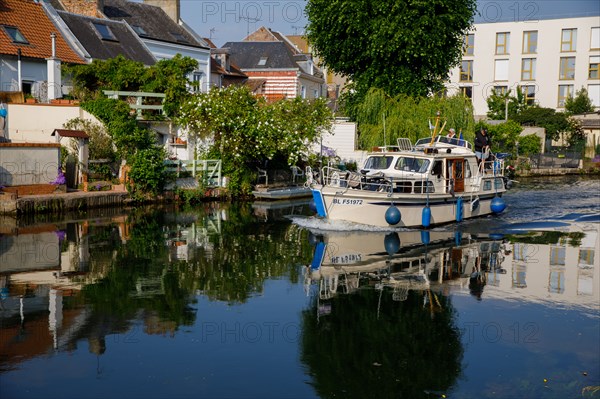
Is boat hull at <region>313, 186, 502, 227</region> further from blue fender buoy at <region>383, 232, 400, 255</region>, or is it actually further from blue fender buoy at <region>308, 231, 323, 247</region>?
blue fender buoy at <region>308, 231, 323, 247</region>

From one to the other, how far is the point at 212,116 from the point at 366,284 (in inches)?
702

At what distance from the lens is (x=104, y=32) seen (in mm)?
39781

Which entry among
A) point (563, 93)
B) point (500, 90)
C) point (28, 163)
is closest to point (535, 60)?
point (563, 93)

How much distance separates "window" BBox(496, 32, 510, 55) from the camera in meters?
76.9

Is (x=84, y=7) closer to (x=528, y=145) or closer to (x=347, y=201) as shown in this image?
(x=347, y=201)

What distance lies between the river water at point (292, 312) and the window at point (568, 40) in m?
54.7

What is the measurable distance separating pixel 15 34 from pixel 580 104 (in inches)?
2181

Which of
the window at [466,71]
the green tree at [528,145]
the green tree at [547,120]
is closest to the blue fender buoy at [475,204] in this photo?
the green tree at [528,145]

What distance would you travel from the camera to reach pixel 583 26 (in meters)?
73.1

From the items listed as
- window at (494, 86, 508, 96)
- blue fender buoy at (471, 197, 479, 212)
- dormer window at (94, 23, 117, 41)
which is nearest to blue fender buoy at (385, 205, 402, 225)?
blue fender buoy at (471, 197, 479, 212)

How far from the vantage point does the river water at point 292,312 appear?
1111 centimetres

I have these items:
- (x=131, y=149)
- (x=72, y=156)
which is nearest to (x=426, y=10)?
(x=131, y=149)

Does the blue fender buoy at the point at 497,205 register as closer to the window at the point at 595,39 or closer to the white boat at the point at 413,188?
the white boat at the point at 413,188

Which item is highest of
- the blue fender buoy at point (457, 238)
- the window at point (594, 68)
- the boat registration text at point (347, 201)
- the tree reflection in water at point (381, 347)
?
the window at point (594, 68)
